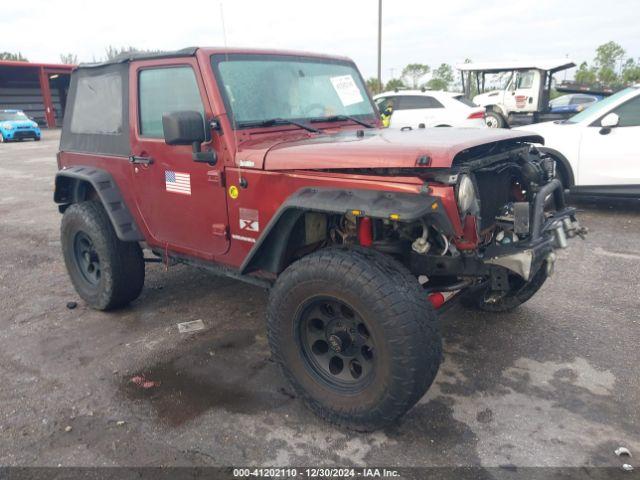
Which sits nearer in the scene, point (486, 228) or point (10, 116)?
point (486, 228)

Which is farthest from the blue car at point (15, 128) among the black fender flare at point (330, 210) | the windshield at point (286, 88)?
the black fender flare at point (330, 210)

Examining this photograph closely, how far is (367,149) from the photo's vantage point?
8.67ft

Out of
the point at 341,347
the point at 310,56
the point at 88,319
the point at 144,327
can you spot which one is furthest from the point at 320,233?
the point at 88,319

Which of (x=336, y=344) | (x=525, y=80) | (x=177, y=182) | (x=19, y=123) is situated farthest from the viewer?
(x=19, y=123)

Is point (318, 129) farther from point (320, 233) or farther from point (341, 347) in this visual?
point (341, 347)

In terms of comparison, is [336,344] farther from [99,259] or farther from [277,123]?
[99,259]

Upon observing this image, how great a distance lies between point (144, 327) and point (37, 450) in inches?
57.1

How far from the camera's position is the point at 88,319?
13.7 feet

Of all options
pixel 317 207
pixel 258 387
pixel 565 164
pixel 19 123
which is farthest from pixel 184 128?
pixel 19 123

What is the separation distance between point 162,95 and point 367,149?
1685 mm

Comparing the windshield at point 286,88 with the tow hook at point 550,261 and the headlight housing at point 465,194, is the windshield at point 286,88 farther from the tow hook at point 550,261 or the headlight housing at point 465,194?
the tow hook at point 550,261

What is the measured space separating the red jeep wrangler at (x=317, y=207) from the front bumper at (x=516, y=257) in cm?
1

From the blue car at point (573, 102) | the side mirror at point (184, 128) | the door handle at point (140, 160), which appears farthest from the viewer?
the blue car at point (573, 102)

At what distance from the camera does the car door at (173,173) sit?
3.30 m
